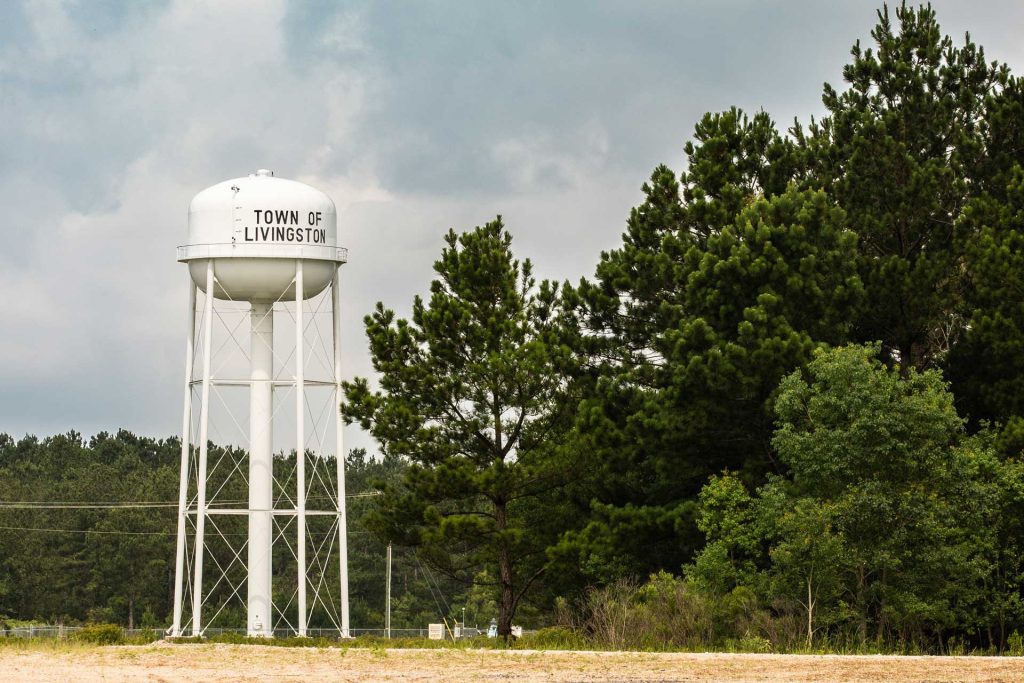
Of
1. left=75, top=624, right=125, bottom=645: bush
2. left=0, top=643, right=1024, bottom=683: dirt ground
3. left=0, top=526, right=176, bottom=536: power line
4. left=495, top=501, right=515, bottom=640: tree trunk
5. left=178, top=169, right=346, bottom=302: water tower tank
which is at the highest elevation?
left=178, top=169, right=346, bottom=302: water tower tank

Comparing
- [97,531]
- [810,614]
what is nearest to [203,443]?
[810,614]

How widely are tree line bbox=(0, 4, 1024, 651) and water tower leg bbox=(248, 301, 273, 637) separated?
10.3ft

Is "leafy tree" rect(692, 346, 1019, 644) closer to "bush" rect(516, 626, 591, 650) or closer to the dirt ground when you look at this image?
"bush" rect(516, 626, 591, 650)

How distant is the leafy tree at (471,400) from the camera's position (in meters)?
43.5

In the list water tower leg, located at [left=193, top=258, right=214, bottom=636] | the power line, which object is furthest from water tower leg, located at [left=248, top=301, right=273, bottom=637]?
the power line

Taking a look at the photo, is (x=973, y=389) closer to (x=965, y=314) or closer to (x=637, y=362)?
(x=965, y=314)

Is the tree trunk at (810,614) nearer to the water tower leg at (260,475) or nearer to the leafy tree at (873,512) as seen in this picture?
the leafy tree at (873,512)

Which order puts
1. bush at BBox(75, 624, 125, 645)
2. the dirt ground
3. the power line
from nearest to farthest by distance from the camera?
the dirt ground < bush at BBox(75, 624, 125, 645) < the power line

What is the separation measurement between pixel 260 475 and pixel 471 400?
613 cm

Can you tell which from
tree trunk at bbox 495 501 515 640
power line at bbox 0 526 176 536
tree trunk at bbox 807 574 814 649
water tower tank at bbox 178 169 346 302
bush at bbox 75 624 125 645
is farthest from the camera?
power line at bbox 0 526 176 536

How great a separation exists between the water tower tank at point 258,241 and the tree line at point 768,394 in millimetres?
3350

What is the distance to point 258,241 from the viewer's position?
41938mm

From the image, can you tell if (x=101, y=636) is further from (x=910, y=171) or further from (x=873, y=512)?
(x=910, y=171)

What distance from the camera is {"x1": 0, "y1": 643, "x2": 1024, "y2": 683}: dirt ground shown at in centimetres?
2370
